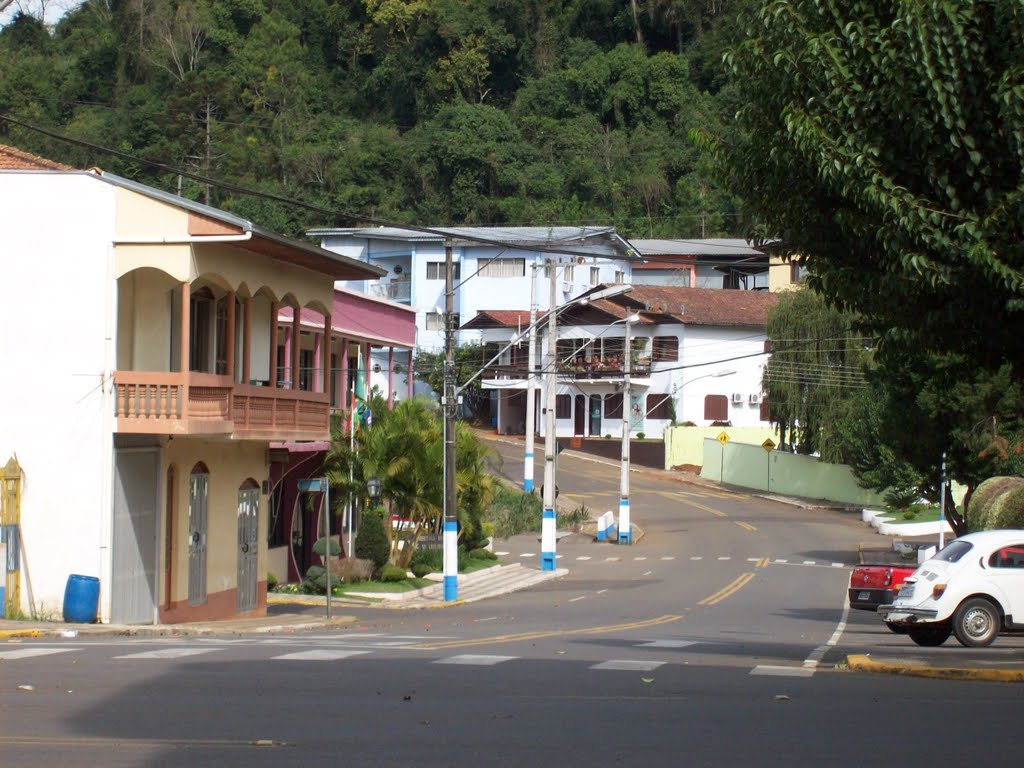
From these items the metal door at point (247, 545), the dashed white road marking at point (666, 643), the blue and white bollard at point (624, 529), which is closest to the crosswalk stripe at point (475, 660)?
the dashed white road marking at point (666, 643)

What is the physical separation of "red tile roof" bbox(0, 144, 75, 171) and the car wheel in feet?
52.1

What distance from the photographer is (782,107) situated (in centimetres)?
1409

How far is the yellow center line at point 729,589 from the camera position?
33.9 metres

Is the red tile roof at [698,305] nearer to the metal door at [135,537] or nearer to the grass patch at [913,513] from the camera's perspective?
the grass patch at [913,513]

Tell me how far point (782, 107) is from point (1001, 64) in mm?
2213

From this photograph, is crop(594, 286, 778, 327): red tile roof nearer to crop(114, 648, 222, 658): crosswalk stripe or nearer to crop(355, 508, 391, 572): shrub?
crop(355, 508, 391, 572): shrub

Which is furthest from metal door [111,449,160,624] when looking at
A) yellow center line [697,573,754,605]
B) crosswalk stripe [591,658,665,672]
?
yellow center line [697,573,754,605]

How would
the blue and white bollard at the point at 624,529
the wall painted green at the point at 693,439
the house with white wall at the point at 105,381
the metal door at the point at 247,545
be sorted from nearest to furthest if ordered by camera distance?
the house with white wall at the point at 105,381 → the metal door at the point at 247,545 → the blue and white bollard at the point at 624,529 → the wall painted green at the point at 693,439

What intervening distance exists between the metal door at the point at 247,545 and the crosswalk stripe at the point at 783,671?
1435 centimetres

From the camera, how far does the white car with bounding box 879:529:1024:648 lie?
20406 millimetres

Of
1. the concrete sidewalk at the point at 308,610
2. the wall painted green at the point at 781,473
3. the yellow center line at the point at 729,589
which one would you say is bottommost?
the yellow center line at the point at 729,589

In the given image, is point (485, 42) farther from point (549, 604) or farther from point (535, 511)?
point (549, 604)

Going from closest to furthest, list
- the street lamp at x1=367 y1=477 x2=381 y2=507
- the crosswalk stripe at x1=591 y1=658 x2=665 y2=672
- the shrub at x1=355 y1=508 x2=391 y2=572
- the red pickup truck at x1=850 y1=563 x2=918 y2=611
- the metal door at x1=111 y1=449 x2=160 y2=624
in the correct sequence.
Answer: the crosswalk stripe at x1=591 y1=658 x2=665 y2=672 → the metal door at x1=111 y1=449 x2=160 y2=624 → the red pickup truck at x1=850 y1=563 x2=918 y2=611 → the street lamp at x1=367 y1=477 x2=381 y2=507 → the shrub at x1=355 y1=508 x2=391 y2=572

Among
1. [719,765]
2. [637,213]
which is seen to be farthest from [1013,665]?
[637,213]
